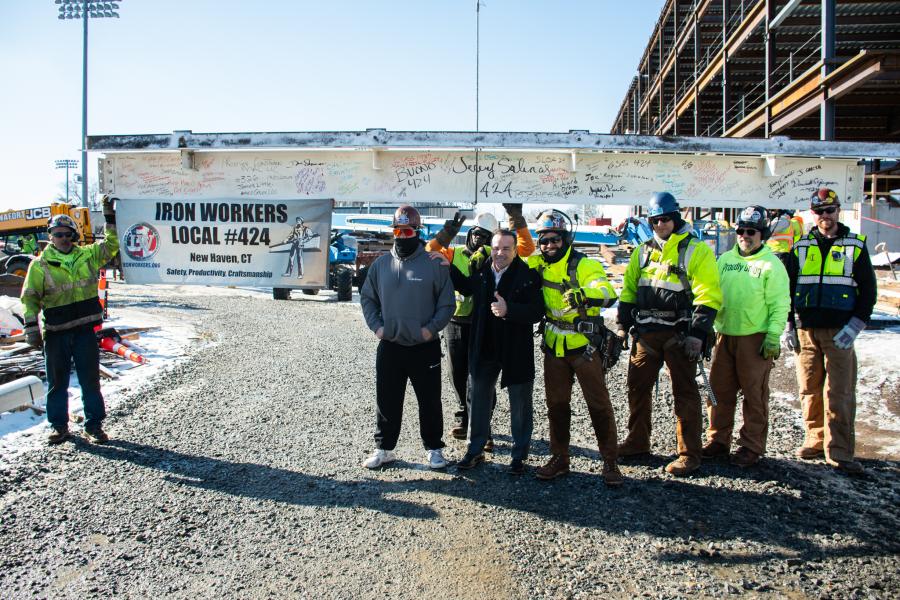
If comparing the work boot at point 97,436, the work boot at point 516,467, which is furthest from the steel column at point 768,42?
the work boot at point 97,436

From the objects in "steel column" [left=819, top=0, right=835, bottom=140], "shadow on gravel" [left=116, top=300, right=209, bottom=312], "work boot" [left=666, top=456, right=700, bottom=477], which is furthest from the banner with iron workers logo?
"steel column" [left=819, top=0, right=835, bottom=140]

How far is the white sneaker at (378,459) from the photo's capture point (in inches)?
193

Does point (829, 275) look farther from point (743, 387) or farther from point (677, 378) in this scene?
point (677, 378)

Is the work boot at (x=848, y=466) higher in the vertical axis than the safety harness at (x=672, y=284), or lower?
lower

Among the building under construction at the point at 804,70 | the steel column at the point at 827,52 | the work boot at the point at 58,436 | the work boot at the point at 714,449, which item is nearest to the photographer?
the work boot at the point at 714,449

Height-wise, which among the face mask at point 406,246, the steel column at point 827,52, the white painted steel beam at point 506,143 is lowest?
the face mask at point 406,246

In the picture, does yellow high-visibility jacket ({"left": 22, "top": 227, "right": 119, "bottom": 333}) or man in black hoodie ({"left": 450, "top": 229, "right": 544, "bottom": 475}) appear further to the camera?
yellow high-visibility jacket ({"left": 22, "top": 227, "right": 119, "bottom": 333})

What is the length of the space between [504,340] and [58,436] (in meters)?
4.08

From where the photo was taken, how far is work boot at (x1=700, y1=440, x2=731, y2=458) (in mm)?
5156

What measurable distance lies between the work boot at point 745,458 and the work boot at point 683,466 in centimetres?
42

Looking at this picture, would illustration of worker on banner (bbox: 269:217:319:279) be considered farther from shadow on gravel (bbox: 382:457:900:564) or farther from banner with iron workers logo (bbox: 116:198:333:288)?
shadow on gravel (bbox: 382:457:900:564)

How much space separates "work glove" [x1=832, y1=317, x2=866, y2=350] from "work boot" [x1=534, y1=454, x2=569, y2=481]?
7.62 ft

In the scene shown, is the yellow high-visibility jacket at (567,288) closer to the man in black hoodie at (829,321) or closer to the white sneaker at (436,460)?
the white sneaker at (436,460)

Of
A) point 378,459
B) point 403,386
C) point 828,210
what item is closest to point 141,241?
point 403,386
